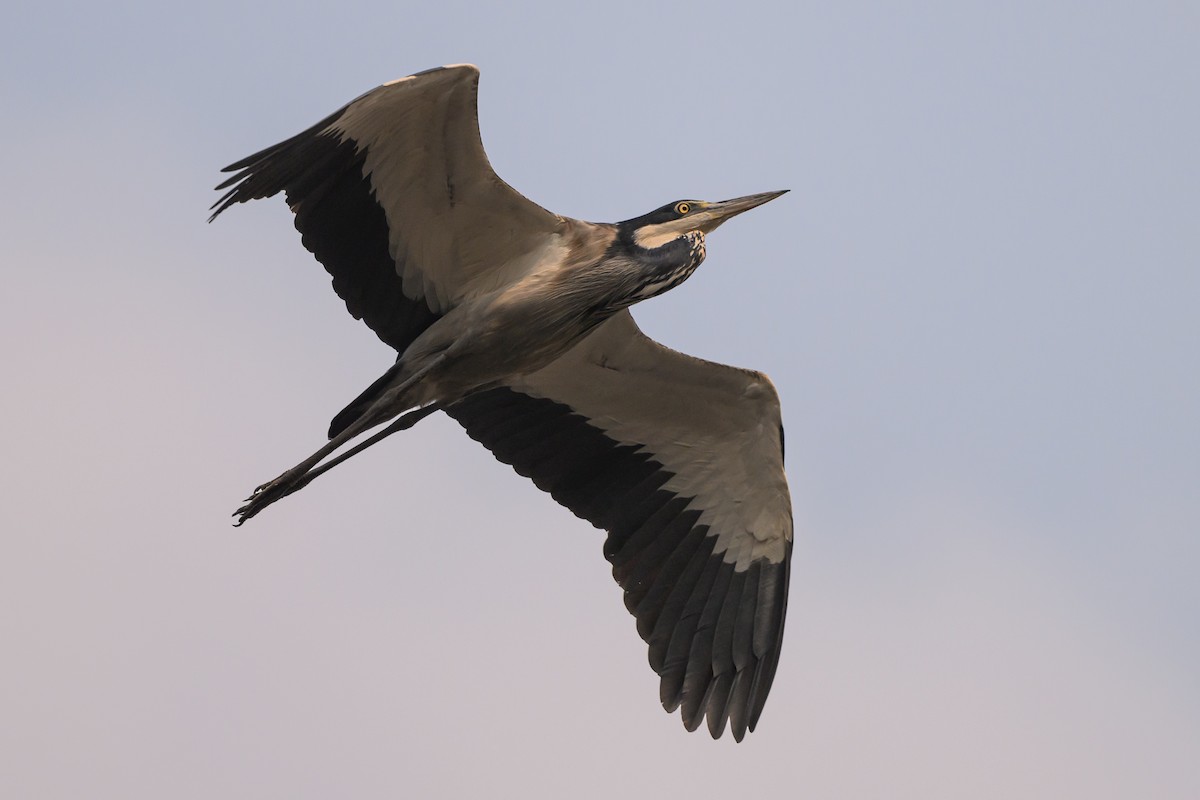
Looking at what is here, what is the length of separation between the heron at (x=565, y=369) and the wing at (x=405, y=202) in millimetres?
12

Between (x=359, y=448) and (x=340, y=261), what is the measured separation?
4.38ft

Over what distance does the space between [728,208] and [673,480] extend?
7.45 ft

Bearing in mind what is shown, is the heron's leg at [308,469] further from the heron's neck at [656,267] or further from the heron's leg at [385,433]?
the heron's neck at [656,267]

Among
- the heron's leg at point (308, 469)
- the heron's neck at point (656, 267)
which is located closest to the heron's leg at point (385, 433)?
the heron's leg at point (308, 469)

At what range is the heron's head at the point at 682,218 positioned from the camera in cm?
1180

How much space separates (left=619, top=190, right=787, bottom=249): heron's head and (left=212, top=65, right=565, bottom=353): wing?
1.97 ft

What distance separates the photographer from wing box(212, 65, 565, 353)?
11.2 m

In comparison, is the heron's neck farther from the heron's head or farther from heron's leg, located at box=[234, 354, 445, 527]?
heron's leg, located at box=[234, 354, 445, 527]

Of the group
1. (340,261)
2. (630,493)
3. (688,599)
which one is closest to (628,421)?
(630,493)

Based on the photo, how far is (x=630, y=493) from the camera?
13.2 meters

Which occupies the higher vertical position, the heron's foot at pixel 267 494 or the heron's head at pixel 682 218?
the heron's head at pixel 682 218

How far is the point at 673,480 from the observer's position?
13234 mm

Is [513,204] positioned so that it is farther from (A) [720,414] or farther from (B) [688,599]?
(B) [688,599]

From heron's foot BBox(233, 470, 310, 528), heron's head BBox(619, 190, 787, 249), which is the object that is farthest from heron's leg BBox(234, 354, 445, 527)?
heron's head BBox(619, 190, 787, 249)
